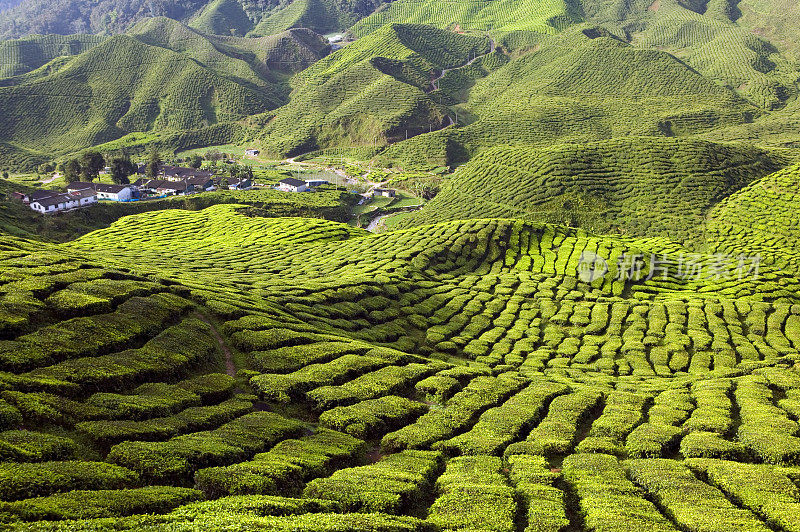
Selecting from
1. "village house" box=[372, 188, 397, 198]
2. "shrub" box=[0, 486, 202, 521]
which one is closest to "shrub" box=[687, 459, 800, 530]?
"shrub" box=[0, 486, 202, 521]

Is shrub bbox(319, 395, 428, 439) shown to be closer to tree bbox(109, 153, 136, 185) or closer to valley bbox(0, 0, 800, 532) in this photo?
valley bbox(0, 0, 800, 532)

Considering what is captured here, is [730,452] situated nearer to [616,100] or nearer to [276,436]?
[276,436]

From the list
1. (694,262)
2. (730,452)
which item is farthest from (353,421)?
(694,262)

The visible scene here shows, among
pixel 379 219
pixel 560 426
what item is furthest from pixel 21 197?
pixel 560 426

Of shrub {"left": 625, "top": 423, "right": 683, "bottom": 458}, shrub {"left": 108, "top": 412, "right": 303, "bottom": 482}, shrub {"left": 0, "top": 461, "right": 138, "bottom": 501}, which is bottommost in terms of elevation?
shrub {"left": 625, "top": 423, "right": 683, "bottom": 458}

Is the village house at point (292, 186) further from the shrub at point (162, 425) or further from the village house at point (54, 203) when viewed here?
the shrub at point (162, 425)

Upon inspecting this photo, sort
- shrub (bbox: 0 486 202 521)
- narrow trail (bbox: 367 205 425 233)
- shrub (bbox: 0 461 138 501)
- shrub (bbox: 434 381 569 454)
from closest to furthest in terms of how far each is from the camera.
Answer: shrub (bbox: 0 486 202 521), shrub (bbox: 0 461 138 501), shrub (bbox: 434 381 569 454), narrow trail (bbox: 367 205 425 233)

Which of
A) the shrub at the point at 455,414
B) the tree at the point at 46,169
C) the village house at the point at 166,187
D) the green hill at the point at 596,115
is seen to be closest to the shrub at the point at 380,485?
the shrub at the point at 455,414

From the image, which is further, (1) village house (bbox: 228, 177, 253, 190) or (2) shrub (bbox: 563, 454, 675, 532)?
(1) village house (bbox: 228, 177, 253, 190)
